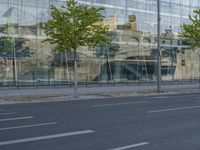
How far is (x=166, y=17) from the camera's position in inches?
2152

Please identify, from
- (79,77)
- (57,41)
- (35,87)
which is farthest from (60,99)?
(79,77)

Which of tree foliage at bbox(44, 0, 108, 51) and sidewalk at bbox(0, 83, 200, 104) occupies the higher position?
tree foliage at bbox(44, 0, 108, 51)

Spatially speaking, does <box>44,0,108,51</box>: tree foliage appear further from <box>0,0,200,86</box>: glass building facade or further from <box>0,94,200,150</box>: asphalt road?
<box>0,94,200,150</box>: asphalt road

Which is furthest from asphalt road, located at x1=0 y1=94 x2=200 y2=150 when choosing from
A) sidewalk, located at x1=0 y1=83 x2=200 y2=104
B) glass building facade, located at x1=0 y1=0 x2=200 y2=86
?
glass building facade, located at x1=0 y1=0 x2=200 y2=86

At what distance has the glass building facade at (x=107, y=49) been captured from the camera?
1523 inches

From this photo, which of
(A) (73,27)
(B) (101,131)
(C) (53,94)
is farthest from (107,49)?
(B) (101,131)

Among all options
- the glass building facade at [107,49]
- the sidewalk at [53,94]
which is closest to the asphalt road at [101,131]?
the sidewalk at [53,94]

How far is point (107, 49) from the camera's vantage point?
46000 millimetres

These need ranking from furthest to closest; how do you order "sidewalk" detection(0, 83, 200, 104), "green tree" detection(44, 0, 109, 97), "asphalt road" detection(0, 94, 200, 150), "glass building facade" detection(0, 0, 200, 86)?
"glass building facade" detection(0, 0, 200, 86), "green tree" detection(44, 0, 109, 97), "sidewalk" detection(0, 83, 200, 104), "asphalt road" detection(0, 94, 200, 150)

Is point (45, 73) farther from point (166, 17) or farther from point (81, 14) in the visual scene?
point (166, 17)

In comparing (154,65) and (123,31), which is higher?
(123,31)

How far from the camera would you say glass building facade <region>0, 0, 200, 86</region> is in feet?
127

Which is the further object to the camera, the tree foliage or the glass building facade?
the glass building facade

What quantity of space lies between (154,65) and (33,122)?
3760 centimetres
